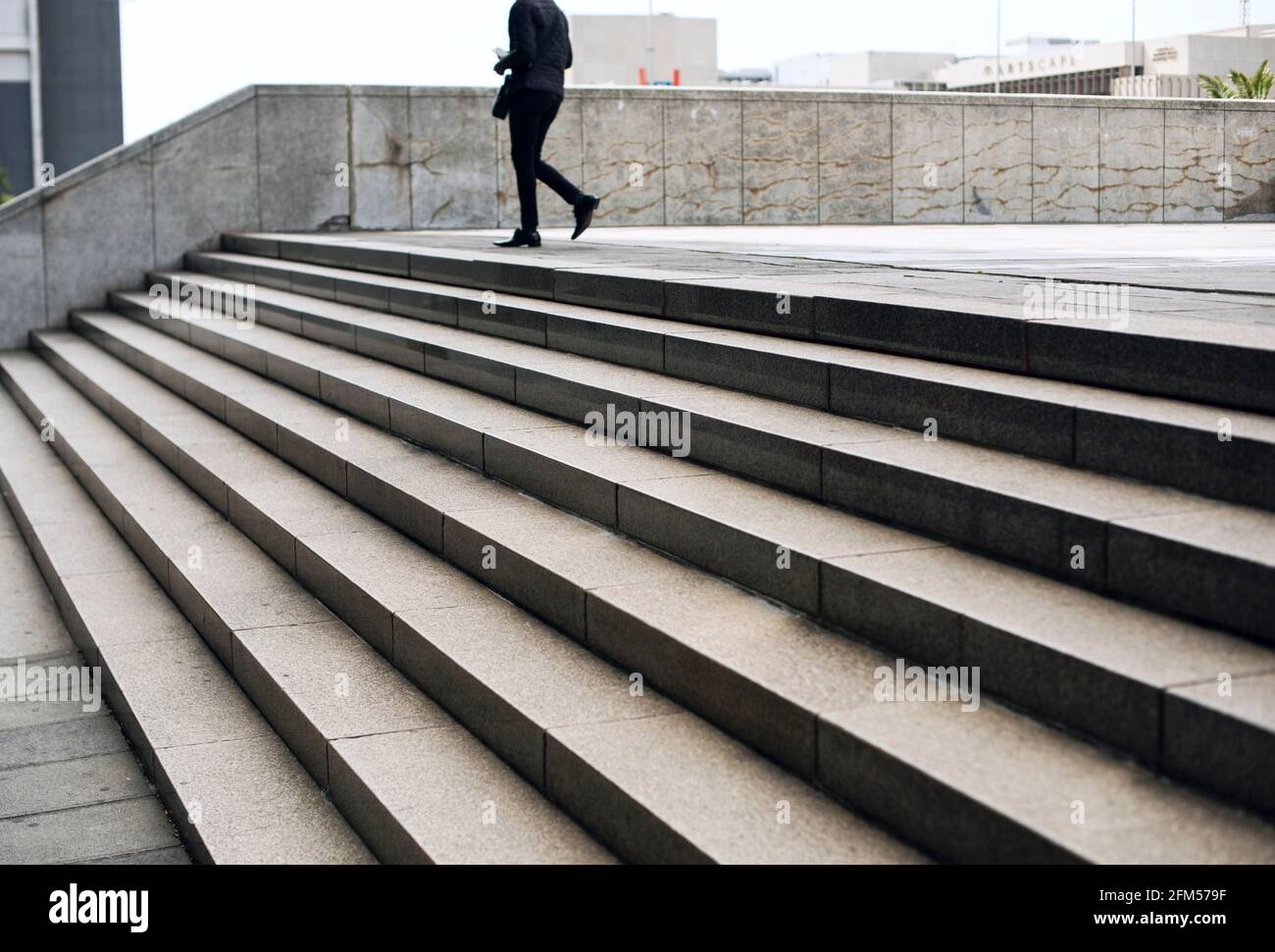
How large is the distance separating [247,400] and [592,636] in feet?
16.0

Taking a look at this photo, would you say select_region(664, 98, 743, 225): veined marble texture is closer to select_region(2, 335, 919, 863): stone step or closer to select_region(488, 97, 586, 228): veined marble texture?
select_region(488, 97, 586, 228): veined marble texture

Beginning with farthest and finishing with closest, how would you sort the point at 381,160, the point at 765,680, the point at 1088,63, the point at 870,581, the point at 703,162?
the point at 1088,63 < the point at 703,162 < the point at 381,160 < the point at 870,581 < the point at 765,680

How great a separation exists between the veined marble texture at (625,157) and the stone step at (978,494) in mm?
9662

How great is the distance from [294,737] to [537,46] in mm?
6566

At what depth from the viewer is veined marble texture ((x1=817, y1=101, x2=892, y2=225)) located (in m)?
17.2

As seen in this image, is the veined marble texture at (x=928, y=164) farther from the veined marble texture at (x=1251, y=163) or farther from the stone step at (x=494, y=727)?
the stone step at (x=494, y=727)

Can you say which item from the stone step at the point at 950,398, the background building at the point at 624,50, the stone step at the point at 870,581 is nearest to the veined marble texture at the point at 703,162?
the stone step at the point at 950,398

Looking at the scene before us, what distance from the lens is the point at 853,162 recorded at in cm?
1730

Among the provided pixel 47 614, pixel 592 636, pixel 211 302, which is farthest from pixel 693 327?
pixel 211 302

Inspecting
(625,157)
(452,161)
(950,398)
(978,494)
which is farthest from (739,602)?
(625,157)

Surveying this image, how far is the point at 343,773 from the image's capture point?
4.26 metres

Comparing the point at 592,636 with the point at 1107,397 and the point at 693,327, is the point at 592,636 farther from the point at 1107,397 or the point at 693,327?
the point at 693,327

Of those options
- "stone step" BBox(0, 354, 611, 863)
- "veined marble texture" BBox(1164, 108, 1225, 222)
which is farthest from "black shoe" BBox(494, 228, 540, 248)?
"veined marble texture" BBox(1164, 108, 1225, 222)

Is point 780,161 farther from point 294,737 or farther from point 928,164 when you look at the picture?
point 294,737
